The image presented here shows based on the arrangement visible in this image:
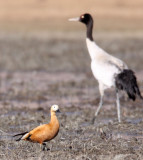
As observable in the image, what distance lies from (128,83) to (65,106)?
243 centimetres

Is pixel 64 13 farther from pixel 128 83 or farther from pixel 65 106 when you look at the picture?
pixel 128 83

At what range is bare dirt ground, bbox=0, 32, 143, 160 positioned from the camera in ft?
24.9

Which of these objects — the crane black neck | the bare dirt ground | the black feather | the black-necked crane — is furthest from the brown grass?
the black feather

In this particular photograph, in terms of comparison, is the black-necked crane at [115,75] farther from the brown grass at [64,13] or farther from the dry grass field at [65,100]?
the brown grass at [64,13]

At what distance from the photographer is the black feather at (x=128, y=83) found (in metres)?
10.2

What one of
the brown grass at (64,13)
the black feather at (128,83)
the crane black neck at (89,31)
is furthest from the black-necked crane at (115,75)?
the brown grass at (64,13)

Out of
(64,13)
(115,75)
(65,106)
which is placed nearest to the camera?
(115,75)

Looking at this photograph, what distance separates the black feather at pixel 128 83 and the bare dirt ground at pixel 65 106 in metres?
0.55

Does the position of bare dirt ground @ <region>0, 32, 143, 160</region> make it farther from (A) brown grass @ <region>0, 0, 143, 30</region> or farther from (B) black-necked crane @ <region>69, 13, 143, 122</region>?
(A) brown grass @ <region>0, 0, 143, 30</region>

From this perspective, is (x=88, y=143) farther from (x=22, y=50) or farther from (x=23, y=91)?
(x=22, y=50)

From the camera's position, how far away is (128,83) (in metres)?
10.2

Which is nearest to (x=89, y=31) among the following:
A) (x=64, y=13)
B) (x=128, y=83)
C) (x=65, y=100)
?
(x=128, y=83)

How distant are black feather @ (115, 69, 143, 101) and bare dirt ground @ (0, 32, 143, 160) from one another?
55 centimetres

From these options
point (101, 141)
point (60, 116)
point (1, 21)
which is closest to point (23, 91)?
point (60, 116)
